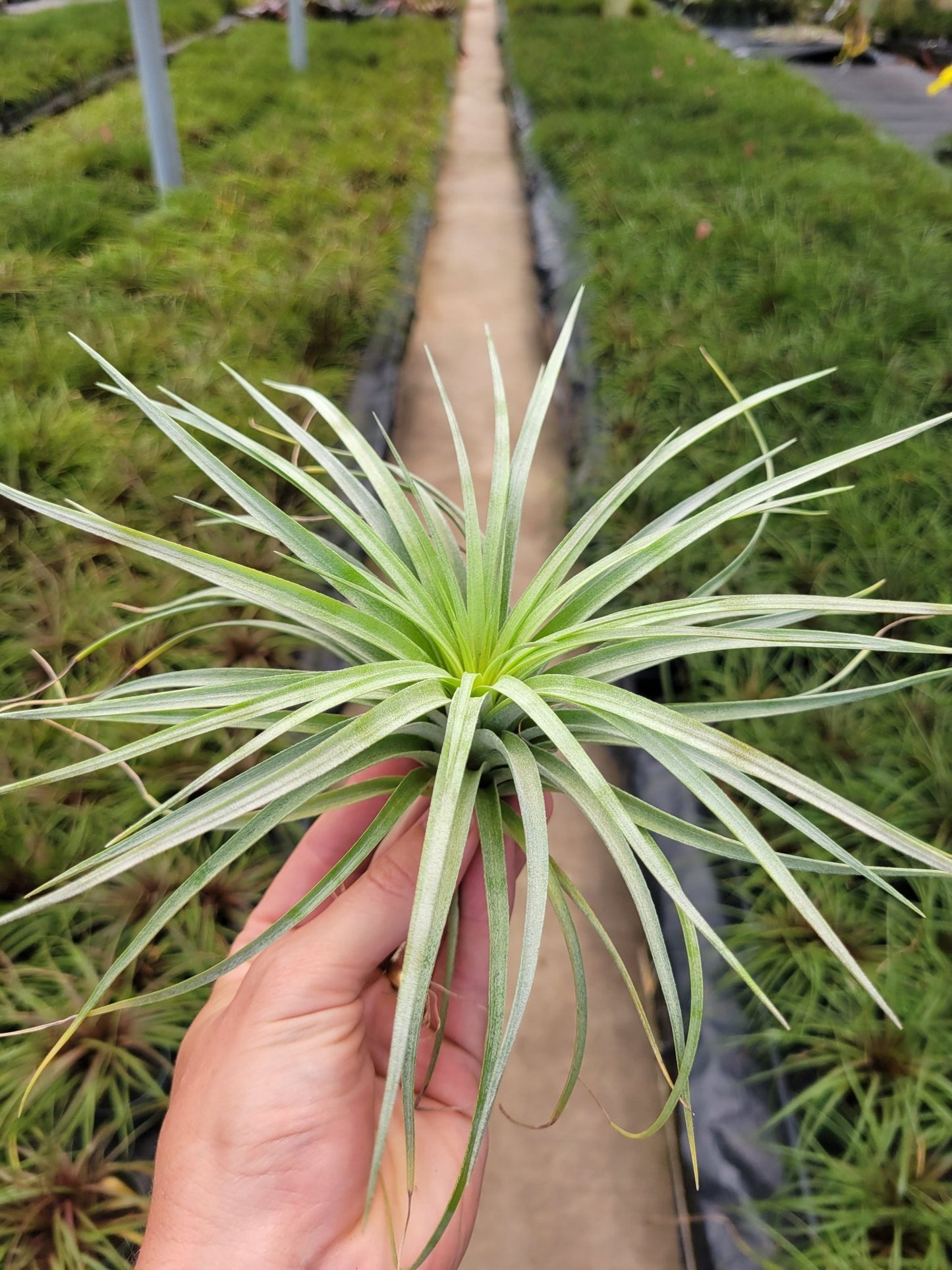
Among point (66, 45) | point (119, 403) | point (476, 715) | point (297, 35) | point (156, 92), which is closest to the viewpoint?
point (476, 715)

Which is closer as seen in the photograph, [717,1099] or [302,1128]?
[302,1128]

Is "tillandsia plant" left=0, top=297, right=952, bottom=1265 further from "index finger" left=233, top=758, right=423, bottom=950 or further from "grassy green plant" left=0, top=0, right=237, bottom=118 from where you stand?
"grassy green plant" left=0, top=0, right=237, bottom=118


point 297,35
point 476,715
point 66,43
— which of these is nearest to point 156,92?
point 297,35

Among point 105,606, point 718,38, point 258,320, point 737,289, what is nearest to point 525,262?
point 737,289

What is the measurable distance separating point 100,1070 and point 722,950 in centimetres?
62

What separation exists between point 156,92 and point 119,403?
1108 millimetres

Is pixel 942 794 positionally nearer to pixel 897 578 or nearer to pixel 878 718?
pixel 878 718

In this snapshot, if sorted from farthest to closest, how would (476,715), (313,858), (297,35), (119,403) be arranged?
(297,35), (119,403), (313,858), (476,715)

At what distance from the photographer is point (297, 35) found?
11.2ft

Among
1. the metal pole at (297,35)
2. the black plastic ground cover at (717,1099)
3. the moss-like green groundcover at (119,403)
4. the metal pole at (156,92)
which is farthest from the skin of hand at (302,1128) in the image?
the metal pole at (297,35)

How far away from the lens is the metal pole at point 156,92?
1.78m

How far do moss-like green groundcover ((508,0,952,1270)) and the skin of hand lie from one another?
411mm

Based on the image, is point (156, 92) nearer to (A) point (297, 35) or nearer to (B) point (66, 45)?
(A) point (297, 35)

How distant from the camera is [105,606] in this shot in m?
1.04
